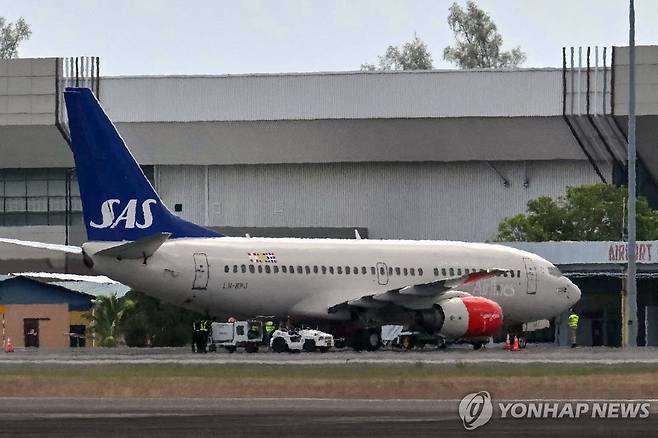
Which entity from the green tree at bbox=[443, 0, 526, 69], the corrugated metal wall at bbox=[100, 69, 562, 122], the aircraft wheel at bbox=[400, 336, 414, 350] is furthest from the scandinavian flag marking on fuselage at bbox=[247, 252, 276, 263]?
the green tree at bbox=[443, 0, 526, 69]

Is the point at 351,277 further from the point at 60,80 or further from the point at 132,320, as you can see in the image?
the point at 60,80

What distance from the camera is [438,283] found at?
53625 millimetres

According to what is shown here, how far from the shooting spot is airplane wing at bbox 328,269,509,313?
53.7 metres

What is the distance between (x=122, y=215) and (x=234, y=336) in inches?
201

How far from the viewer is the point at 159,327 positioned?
6303 centimetres

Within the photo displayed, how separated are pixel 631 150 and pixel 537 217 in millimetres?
33863

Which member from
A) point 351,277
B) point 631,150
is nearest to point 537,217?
point 631,150

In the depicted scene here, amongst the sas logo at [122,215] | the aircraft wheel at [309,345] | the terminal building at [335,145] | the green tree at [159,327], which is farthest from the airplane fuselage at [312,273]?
the terminal building at [335,145]

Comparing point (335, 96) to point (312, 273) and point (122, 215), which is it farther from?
point (122, 215)

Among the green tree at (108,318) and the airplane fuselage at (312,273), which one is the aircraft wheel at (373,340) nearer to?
the airplane fuselage at (312,273)

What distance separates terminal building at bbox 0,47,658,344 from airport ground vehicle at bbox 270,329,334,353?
38402 millimetres

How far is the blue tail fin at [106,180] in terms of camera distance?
1961 inches

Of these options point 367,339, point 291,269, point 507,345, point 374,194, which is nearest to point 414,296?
point 367,339

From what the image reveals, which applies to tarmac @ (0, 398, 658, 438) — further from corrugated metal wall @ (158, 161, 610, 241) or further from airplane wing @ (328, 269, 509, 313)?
corrugated metal wall @ (158, 161, 610, 241)
